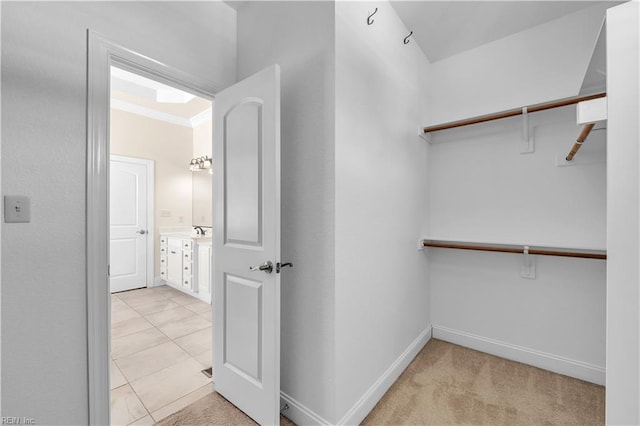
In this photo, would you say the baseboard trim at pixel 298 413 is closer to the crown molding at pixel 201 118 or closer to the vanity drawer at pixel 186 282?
the vanity drawer at pixel 186 282

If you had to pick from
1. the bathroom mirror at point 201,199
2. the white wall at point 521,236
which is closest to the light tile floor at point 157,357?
the bathroom mirror at point 201,199

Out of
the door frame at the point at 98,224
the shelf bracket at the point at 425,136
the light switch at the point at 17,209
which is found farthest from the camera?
the shelf bracket at the point at 425,136

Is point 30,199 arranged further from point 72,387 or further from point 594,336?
point 594,336

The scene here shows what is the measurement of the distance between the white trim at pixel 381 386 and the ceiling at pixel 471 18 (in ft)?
8.44

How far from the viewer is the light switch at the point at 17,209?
3.86ft

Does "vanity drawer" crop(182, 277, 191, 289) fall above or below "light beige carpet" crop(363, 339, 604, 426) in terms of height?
above

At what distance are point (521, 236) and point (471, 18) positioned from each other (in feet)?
5.75

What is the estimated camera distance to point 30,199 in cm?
123

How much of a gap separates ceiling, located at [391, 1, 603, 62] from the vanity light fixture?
3.48 meters

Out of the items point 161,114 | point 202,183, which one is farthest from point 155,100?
point 202,183

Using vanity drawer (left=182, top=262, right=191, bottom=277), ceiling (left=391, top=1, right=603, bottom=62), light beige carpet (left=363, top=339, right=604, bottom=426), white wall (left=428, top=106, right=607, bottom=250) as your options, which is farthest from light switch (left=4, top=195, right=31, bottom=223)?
vanity drawer (left=182, top=262, right=191, bottom=277)

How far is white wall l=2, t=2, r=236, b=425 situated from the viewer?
118cm

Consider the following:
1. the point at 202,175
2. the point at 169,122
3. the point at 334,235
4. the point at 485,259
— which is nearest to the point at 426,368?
the point at 485,259

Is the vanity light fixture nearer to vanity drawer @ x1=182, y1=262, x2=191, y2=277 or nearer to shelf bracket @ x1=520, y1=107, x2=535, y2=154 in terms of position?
vanity drawer @ x1=182, y1=262, x2=191, y2=277
